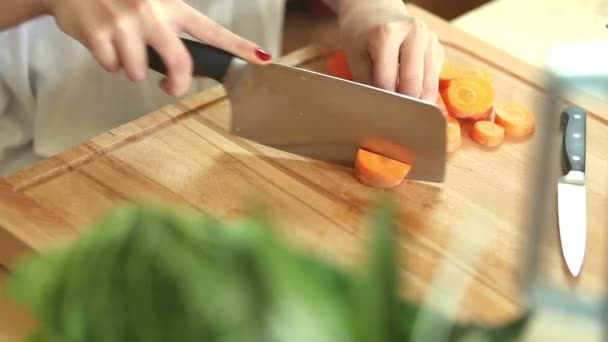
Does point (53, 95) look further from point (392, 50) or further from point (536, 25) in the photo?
point (536, 25)

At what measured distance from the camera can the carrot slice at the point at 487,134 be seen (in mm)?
938

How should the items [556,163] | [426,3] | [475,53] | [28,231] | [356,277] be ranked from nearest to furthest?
[356,277] → [28,231] → [556,163] → [475,53] → [426,3]

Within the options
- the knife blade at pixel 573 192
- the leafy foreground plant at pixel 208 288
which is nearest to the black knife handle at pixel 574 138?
the knife blade at pixel 573 192

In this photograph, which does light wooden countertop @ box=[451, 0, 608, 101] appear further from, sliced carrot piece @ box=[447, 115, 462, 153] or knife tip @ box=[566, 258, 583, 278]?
knife tip @ box=[566, 258, 583, 278]

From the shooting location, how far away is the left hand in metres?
0.94

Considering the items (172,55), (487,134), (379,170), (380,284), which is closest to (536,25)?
(487,134)

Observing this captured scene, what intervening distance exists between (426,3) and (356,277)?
2.05 metres

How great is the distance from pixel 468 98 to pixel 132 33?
39cm

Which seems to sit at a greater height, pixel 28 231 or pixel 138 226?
pixel 138 226

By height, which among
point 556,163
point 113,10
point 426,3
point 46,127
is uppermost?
point 113,10

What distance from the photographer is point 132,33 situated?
83 cm

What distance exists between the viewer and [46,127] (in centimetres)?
109

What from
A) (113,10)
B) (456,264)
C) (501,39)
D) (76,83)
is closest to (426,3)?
(501,39)

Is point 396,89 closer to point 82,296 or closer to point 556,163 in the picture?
point 556,163
